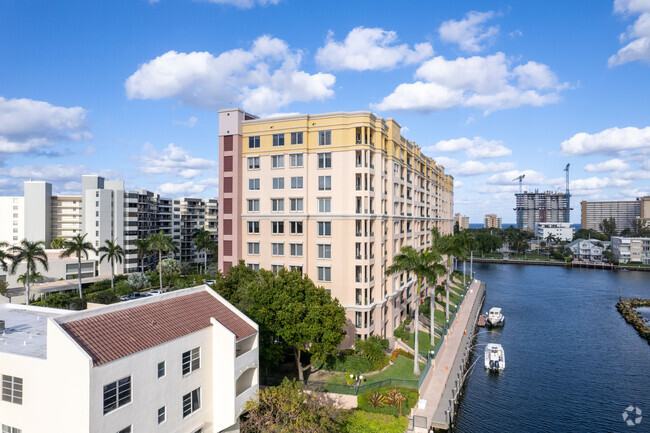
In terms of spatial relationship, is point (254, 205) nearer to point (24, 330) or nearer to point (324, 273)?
point (324, 273)

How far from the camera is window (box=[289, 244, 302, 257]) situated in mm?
54344

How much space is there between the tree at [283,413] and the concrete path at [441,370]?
1097cm

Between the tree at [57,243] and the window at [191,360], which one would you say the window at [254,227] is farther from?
the tree at [57,243]

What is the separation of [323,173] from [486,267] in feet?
451

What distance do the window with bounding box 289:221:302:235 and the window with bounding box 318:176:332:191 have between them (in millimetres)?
5218

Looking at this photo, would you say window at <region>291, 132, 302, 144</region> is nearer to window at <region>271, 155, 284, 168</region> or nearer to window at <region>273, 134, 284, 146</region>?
window at <region>273, 134, 284, 146</region>

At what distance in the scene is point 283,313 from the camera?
39312mm

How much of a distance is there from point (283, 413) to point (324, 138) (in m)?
33.8

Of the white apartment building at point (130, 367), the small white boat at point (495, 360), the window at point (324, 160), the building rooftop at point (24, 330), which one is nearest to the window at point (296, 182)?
the window at point (324, 160)

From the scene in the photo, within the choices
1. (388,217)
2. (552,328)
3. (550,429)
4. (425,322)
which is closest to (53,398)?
(550,429)

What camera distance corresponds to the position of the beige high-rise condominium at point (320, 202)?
52.2m

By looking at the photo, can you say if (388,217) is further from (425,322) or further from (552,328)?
(552,328)

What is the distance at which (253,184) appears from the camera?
188 feet

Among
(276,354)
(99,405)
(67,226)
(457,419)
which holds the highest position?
(67,226)
